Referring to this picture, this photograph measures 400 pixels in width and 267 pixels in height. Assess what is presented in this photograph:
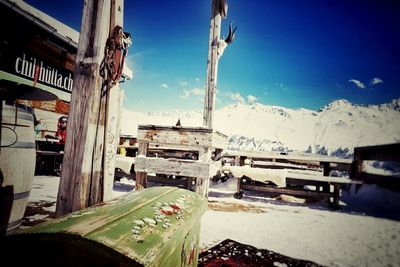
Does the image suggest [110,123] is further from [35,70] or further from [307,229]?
[35,70]

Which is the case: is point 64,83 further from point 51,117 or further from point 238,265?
point 238,265

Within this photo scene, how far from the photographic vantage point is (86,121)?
189 centimetres

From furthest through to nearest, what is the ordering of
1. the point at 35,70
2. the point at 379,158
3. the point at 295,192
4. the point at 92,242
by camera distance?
the point at 35,70 < the point at 295,192 < the point at 379,158 < the point at 92,242

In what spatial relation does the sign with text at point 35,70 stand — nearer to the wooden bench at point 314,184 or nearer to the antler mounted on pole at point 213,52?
the antler mounted on pole at point 213,52

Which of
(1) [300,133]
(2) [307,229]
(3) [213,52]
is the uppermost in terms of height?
(1) [300,133]

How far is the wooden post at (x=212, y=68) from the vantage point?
5327 mm

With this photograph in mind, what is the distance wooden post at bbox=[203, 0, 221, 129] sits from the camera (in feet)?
17.5

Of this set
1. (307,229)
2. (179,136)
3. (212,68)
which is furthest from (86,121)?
(307,229)

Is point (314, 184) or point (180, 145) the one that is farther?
point (314, 184)

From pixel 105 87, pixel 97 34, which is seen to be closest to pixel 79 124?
pixel 105 87

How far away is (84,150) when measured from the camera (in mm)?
1878

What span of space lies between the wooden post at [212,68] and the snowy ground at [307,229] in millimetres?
2319

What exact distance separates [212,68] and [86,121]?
13.2 feet

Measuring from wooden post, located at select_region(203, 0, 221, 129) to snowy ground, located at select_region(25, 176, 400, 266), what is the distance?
91.3 inches
